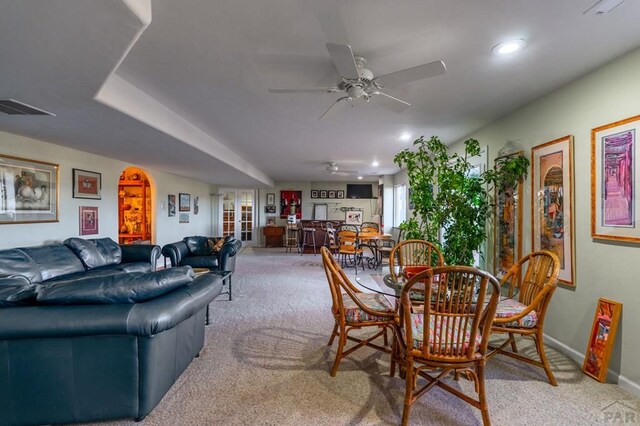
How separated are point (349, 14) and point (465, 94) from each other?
1716 mm

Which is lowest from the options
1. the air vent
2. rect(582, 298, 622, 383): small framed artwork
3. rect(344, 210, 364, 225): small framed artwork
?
rect(582, 298, 622, 383): small framed artwork

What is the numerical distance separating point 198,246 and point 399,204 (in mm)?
5611

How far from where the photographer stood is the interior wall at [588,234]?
2.10 meters

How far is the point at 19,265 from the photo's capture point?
10.4 ft

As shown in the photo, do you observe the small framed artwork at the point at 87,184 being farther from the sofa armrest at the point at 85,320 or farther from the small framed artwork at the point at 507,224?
the small framed artwork at the point at 507,224

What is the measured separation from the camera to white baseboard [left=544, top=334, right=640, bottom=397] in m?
2.04

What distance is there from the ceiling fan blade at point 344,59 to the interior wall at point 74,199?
4216mm

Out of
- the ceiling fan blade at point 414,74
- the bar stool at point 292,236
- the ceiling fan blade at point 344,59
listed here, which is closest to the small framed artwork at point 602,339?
the ceiling fan blade at point 414,74

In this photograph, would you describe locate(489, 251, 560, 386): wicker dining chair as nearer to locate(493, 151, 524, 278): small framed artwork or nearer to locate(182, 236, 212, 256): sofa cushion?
locate(493, 151, 524, 278): small framed artwork

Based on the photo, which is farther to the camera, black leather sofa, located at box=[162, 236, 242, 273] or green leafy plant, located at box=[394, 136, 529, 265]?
black leather sofa, located at box=[162, 236, 242, 273]

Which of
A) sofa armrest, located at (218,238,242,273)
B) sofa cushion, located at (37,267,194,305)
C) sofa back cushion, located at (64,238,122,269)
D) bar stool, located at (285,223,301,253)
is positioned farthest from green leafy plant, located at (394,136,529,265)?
bar stool, located at (285,223,301,253)

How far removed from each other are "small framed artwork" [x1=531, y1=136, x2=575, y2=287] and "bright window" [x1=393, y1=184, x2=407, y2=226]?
4971 millimetres

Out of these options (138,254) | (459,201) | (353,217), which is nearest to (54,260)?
(138,254)

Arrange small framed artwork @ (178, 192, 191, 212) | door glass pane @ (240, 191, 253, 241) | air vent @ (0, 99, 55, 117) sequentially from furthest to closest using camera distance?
1. door glass pane @ (240, 191, 253, 241)
2. small framed artwork @ (178, 192, 191, 212)
3. air vent @ (0, 99, 55, 117)
